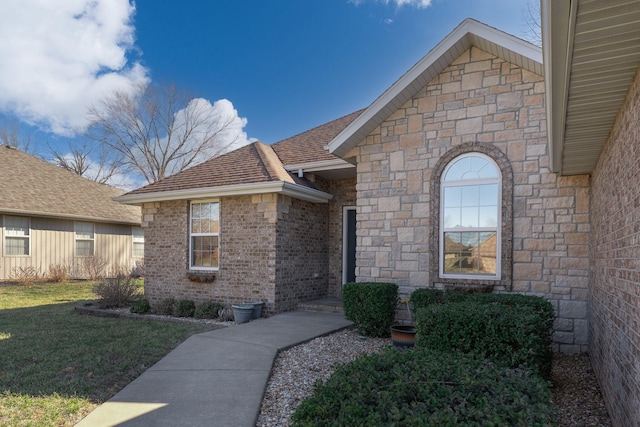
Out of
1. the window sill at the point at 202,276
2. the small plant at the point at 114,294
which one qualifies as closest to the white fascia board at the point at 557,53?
the window sill at the point at 202,276

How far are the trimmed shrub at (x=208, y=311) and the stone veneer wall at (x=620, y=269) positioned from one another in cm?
721

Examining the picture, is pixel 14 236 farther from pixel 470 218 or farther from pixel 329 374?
pixel 470 218

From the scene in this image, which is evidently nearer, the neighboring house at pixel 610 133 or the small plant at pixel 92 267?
the neighboring house at pixel 610 133

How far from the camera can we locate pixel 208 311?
9.28 m

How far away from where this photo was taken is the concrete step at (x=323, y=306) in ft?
30.3

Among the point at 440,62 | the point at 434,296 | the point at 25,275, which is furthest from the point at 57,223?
the point at 440,62

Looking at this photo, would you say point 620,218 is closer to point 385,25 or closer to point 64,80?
point 385,25

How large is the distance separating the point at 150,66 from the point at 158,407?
2663cm

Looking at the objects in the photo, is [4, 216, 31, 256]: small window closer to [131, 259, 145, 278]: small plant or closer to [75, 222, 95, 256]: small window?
[75, 222, 95, 256]: small window

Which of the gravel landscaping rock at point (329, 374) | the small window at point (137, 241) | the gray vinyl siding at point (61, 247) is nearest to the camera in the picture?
the gravel landscaping rock at point (329, 374)

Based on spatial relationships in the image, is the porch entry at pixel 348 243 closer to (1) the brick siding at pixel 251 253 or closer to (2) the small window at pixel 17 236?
(1) the brick siding at pixel 251 253

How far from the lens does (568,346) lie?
247 inches

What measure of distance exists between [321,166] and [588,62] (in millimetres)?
7149

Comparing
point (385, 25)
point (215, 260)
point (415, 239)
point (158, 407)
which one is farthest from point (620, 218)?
point (385, 25)
